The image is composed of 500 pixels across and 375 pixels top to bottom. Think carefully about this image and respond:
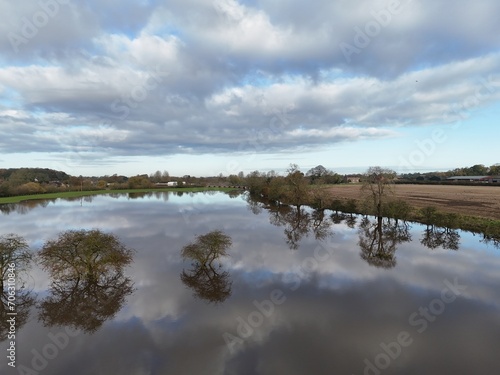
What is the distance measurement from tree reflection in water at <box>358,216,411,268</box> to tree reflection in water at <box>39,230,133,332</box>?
624 inches

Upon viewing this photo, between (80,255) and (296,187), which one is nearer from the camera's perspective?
(80,255)

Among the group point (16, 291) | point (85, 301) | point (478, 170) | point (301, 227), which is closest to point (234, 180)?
point (301, 227)

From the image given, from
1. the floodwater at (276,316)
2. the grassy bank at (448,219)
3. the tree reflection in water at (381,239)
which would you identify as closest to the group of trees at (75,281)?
the floodwater at (276,316)

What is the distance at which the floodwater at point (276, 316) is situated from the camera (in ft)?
30.5

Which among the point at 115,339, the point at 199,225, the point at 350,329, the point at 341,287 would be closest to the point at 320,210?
the point at 199,225

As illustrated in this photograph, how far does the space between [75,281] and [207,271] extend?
737 centimetres

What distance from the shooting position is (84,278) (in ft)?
54.0

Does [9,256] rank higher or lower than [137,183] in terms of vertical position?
lower

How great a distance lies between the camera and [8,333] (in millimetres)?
11227

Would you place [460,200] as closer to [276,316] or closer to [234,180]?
[276,316]

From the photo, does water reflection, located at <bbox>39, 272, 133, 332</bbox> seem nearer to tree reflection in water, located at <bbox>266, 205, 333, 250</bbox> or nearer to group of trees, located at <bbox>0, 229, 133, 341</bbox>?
group of trees, located at <bbox>0, 229, 133, 341</bbox>

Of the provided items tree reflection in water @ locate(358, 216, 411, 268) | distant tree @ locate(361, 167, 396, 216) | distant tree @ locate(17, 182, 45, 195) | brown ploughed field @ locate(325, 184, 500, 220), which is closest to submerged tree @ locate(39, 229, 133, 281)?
tree reflection in water @ locate(358, 216, 411, 268)

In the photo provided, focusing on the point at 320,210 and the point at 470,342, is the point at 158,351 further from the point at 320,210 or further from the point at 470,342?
the point at 320,210

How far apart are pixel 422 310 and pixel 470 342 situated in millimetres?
2480
